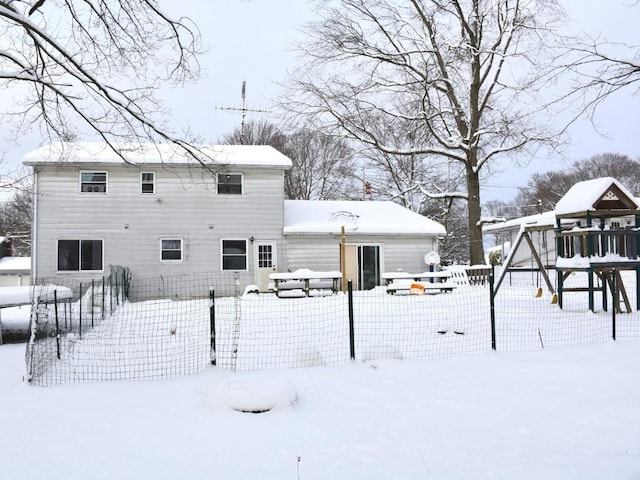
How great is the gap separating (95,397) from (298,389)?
2173mm

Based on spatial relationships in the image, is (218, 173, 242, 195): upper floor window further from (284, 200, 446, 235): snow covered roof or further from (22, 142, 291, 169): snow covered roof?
(284, 200, 446, 235): snow covered roof

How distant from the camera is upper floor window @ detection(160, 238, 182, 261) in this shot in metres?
19.5

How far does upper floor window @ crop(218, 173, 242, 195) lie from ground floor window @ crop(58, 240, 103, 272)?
14.8ft

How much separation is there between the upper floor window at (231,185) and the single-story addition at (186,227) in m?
0.04

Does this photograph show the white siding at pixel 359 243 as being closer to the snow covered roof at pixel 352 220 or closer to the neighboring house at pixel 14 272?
the snow covered roof at pixel 352 220

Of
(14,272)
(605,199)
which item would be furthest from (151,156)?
(14,272)

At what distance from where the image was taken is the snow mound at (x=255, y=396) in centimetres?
531

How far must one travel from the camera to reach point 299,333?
9789 millimetres

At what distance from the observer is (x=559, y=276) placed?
12.3m

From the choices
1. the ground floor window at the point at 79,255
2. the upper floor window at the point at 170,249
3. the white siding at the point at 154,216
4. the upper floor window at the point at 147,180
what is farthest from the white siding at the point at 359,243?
the ground floor window at the point at 79,255

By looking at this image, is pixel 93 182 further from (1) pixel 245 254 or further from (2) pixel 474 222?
(2) pixel 474 222

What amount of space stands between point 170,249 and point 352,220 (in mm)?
6662

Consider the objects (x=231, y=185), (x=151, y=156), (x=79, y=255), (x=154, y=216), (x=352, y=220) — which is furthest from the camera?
(x=352, y=220)

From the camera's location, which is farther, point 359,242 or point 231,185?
point 359,242
